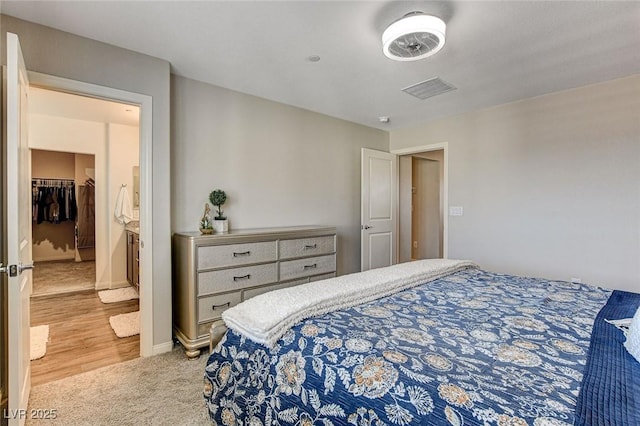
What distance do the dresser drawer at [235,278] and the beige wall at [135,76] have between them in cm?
34

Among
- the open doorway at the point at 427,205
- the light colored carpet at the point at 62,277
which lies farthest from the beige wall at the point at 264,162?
the light colored carpet at the point at 62,277

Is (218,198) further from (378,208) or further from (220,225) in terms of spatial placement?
(378,208)

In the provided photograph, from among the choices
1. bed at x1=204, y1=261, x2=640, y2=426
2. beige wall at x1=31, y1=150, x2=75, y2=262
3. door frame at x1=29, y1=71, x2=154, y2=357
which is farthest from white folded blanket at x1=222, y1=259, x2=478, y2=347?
beige wall at x1=31, y1=150, x2=75, y2=262

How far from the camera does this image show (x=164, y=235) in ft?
8.45

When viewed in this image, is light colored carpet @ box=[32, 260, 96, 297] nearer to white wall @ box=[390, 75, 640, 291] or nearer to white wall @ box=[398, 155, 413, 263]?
white wall @ box=[398, 155, 413, 263]

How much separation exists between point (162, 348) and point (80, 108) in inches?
131

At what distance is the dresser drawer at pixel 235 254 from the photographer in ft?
8.30

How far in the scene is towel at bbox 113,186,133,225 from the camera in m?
4.68

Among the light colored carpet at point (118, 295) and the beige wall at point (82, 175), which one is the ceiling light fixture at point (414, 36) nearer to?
the light colored carpet at point (118, 295)

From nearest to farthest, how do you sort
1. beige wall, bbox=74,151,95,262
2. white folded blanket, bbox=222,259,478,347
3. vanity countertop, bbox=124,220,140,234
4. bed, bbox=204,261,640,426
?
bed, bbox=204,261,640,426 < white folded blanket, bbox=222,259,478,347 < vanity countertop, bbox=124,220,140,234 < beige wall, bbox=74,151,95,262

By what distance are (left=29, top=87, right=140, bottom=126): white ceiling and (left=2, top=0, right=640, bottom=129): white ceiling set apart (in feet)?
4.61

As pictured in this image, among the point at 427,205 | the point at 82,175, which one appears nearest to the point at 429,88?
the point at 427,205

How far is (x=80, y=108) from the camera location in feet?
13.0

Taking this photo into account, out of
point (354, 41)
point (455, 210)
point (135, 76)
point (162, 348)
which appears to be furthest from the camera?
point (455, 210)
